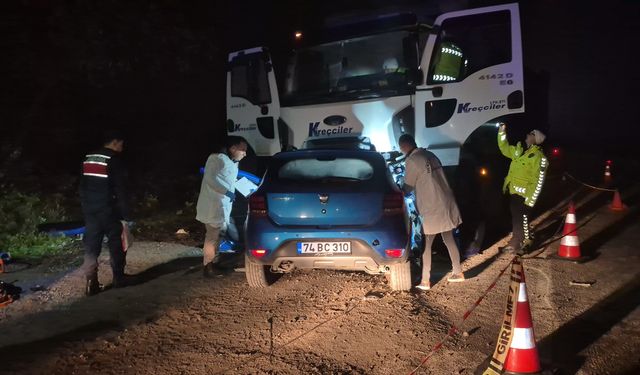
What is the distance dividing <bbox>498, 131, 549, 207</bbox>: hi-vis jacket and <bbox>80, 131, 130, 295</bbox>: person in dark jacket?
4860mm

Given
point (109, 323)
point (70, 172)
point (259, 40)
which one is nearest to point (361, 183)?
point (109, 323)

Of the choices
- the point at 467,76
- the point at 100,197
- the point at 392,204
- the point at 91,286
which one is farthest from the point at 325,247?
the point at 467,76

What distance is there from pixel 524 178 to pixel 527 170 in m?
0.12

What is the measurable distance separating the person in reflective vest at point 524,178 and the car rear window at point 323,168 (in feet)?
8.60

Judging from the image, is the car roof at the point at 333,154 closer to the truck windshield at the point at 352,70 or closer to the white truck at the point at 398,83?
the white truck at the point at 398,83

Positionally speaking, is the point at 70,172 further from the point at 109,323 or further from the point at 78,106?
the point at 109,323

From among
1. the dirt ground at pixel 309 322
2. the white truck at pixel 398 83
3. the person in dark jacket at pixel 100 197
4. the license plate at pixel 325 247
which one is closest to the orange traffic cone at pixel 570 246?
the dirt ground at pixel 309 322

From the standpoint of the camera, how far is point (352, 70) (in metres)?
8.17

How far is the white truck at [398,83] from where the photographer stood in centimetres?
726

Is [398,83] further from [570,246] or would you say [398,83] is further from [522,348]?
[522,348]

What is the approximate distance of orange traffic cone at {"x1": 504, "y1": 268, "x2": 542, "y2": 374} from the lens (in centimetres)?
356

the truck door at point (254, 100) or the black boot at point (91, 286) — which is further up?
the truck door at point (254, 100)

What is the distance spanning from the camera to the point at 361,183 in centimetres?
534

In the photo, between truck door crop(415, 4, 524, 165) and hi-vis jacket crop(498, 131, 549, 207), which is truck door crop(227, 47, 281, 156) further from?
hi-vis jacket crop(498, 131, 549, 207)
